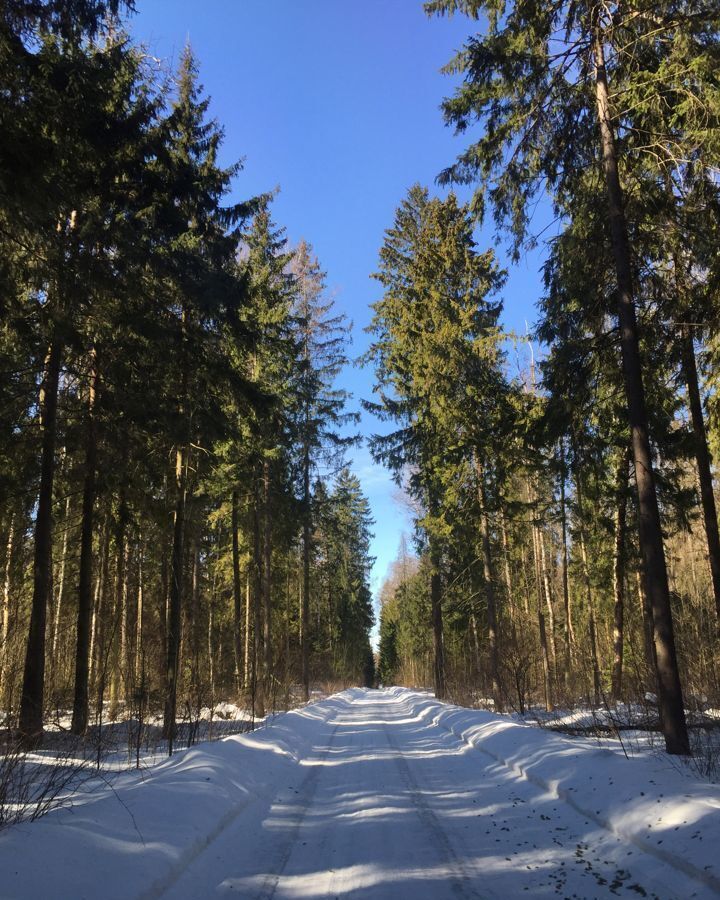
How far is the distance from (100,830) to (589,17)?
12015 millimetres

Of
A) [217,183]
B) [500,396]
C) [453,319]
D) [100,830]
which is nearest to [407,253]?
[453,319]

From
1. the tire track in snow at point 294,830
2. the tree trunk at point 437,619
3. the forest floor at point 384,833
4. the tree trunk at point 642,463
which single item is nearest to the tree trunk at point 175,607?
the tire track in snow at point 294,830

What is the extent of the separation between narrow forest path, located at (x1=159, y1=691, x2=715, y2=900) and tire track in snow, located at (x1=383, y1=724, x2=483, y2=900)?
11 millimetres

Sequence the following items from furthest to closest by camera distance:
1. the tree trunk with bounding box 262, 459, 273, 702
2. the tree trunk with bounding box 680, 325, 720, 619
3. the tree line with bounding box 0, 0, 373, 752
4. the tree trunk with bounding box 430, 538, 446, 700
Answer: the tree trunk with bounding box 430, 538, 446, 700 → the tree trunk with bounding box 262, 459, 273, 702 → the tree trunk with bounding box 680, 325, 720, 619 → the tree line with bounding box 0, 0, 373, 752

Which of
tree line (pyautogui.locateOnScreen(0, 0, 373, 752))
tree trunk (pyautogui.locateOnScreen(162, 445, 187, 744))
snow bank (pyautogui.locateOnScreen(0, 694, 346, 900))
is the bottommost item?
snow bank (pyautogui.locateOnScreen(0, 694, 346, 900))

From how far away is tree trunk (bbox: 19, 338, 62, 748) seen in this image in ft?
32.9

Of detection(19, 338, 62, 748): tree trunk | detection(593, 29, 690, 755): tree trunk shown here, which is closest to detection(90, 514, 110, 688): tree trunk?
detection(19, 338, 62, 748): tree trunk

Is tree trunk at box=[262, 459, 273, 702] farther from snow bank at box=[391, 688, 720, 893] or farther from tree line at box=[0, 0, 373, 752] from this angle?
snow bank at box=[391, 688, 720, 893]

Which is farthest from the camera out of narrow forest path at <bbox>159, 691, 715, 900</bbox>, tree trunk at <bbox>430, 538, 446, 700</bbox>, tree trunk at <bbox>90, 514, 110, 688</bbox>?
tree trunk at <bbox>430, 538, 446, 700</bbox>

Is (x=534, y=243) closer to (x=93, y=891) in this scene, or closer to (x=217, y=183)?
(x=217, y=183)

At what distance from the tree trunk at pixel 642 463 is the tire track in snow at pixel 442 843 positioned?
332cm

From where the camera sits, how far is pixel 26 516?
14.1 meters

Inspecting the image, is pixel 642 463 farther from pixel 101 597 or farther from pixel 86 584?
pixel 101 597

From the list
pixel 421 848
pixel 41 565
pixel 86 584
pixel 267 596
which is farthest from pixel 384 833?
pixel 267 596
